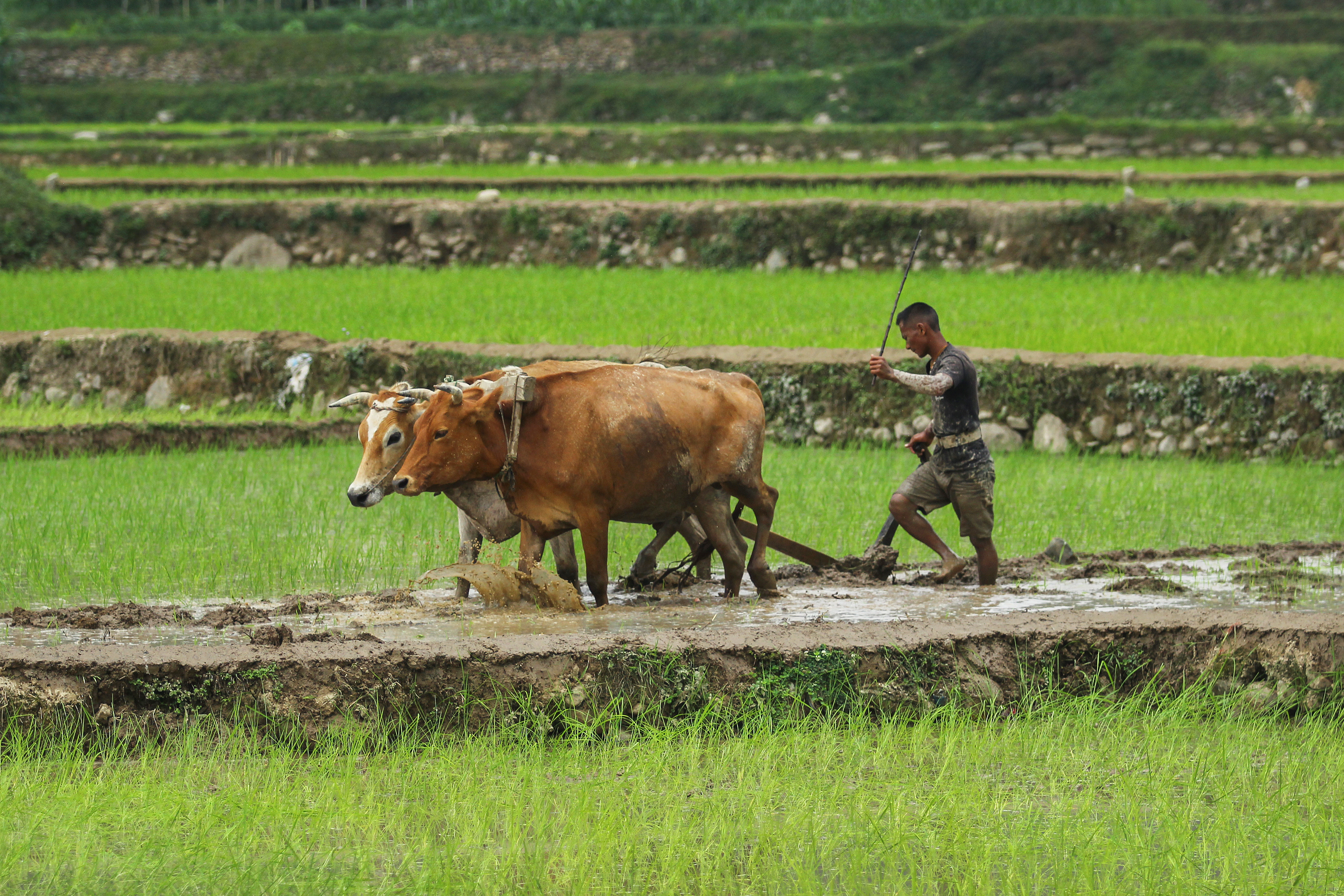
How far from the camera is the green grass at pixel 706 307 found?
12195mm

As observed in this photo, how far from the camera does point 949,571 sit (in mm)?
6836

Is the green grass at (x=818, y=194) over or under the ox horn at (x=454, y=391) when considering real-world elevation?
over

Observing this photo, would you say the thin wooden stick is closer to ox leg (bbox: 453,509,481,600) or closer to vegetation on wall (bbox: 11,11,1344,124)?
ox leg (bbox: 453,509,481,600)

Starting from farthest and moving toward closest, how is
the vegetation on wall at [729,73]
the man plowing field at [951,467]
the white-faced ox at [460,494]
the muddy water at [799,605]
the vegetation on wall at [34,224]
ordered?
1. the vegetation on wall at [729,73]
2. the vegetation on wall at [34,224]
3. the man plowing field at [951,467]
4. the white-faced ox at [460,494]
5. the muddy water at [799,605]

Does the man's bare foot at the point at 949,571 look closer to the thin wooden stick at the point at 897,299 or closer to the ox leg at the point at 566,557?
the thin wooden stick at the point at 897,299

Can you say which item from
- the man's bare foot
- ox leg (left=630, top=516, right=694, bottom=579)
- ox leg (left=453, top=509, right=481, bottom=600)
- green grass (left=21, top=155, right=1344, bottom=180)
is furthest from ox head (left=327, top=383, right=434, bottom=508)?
green grass (left=21, top=155, right=1344, bottom=180)

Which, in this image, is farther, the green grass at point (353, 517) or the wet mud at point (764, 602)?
the green grass at point (353, 517)

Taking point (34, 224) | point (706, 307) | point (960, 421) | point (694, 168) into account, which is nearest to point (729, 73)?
point (694, 168)

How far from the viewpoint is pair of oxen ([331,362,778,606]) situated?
19.9 ft

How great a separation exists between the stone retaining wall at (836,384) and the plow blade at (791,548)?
3.29 m

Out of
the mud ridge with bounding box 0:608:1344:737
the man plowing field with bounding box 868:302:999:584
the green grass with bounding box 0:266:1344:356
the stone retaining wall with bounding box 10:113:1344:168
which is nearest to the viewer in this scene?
the mud ridge with bounding box 0:608:1344:737

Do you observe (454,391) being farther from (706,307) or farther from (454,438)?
(706,307)

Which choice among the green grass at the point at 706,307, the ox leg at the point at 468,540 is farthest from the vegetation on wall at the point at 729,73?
the ox leg at the point at 468,540

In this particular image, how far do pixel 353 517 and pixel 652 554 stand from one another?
87.0 inches
